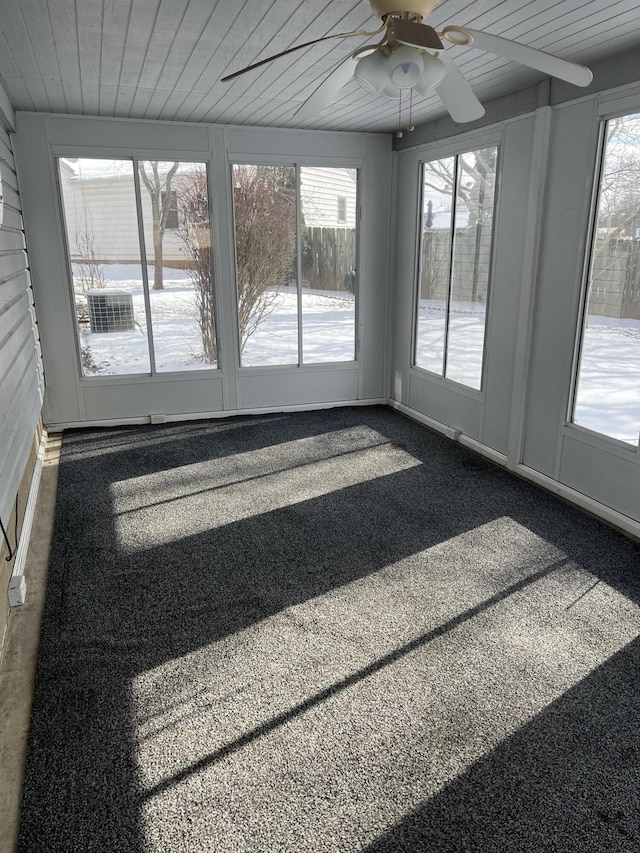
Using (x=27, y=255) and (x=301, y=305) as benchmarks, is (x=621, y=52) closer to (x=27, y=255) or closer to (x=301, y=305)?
(x=301, y=305)

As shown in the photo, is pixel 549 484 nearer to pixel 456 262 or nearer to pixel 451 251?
pixel 456 262

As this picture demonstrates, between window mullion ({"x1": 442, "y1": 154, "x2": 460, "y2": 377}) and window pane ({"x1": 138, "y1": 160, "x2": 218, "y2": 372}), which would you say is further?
window pane ({"x1": 138, "y1": 160, "x2": 218, "y2": 372})

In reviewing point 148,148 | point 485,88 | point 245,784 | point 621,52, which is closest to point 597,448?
point 621,52

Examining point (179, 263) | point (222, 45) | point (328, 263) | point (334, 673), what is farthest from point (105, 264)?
point (334, 673)

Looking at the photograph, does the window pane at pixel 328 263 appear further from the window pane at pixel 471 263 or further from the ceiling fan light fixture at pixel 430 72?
the ceiling fan light fixture at pixel 430 72

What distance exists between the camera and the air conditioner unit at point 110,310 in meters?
5.81

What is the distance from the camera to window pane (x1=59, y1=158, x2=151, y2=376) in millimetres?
5570

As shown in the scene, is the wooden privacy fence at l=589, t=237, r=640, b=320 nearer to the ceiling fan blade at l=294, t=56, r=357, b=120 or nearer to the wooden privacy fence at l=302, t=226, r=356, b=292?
the ceiling fan blade at l=294, t=56, r=357, b=120

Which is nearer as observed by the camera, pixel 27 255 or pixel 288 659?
pixel 288 659

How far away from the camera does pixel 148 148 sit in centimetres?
561

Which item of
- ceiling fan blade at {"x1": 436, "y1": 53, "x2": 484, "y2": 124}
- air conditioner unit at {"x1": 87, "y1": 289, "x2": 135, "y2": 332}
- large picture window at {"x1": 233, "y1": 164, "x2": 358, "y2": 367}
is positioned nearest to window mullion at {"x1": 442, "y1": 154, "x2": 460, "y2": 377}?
large picture window at {"x1": 233, "y1": 164, "x2": 358, "y2": 367}

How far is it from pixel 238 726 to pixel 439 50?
256 cm

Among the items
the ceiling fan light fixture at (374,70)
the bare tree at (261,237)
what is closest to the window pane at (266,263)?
the bare tree at (261,237)

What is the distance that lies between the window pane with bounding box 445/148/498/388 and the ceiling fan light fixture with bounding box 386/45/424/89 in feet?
9.32
